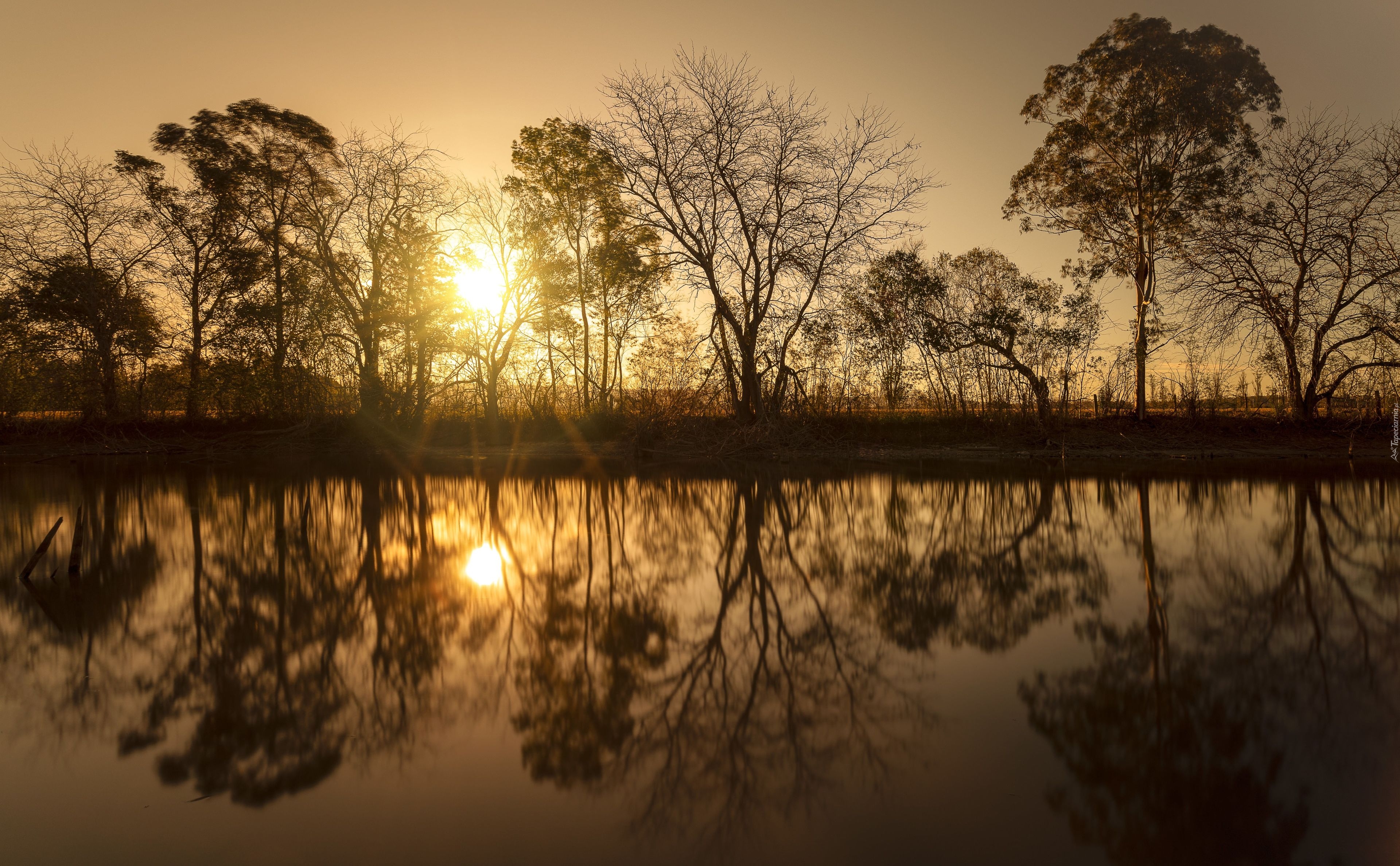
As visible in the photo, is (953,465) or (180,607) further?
(953,465)

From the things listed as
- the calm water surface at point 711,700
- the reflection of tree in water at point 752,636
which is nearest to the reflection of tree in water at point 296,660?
the calm water surface at point 711,700

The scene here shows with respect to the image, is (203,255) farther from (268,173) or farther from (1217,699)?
(1217,699)

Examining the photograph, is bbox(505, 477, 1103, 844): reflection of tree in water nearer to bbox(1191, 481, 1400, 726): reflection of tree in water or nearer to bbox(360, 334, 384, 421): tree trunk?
bbox(1191, 481, 1400, 726): reflection of tree in water

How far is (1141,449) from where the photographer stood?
1972 cm

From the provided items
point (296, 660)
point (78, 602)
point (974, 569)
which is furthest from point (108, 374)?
point (974, 569)

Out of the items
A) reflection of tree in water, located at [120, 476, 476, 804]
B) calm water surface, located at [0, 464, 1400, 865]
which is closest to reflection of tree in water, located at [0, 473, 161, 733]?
calm water surface, located at [0, 464, 1400, 865]

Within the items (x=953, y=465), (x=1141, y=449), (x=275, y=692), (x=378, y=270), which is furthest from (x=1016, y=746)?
(x=378, y=270)

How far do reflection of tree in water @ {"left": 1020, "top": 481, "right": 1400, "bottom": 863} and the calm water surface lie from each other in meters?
0.02

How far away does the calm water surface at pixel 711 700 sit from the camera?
2486mm

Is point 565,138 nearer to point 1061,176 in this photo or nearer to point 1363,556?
point 1061,176

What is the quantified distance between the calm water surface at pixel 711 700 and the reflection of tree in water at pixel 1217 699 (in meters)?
0.02

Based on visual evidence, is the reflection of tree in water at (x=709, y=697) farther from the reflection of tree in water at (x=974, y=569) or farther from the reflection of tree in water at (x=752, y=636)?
the reflection of tree in water at (x=974, y=569)

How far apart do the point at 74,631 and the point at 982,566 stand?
6.59 meters

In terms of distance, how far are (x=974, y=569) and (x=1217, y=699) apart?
2.94m
